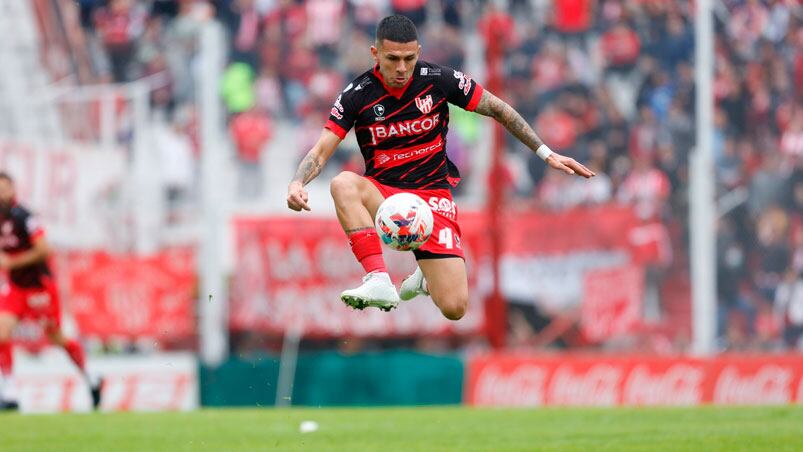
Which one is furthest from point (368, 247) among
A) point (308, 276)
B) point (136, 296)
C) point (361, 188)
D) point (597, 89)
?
point (597, 89)

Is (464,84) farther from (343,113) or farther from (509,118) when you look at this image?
(343,113)

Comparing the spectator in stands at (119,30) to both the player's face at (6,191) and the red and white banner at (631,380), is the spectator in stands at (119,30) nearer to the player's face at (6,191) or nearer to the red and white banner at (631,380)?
the player's face at (6,191)

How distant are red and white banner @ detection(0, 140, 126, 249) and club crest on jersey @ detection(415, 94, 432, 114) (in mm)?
8736

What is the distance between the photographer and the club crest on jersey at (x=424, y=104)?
1127 centimetres

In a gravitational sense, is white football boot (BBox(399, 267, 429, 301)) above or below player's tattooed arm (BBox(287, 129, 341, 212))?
below

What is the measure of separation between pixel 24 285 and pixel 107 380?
3185 mm

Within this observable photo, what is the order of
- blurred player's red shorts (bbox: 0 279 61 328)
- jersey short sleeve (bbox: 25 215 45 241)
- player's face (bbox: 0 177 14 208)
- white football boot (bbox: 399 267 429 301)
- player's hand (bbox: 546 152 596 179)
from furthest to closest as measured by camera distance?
blurred player's red shorts (bbox: 0 279 61 328)
jersey short sleeve (bbox: 25 215 45 241)
player's face (bbox: 0 177 14 208)
white football boot (bbox: 399 267 429 301)
player's hand (bbox: 546 152 596 179)

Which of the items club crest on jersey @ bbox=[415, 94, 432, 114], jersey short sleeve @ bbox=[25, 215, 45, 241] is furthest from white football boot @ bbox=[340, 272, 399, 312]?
jersey short sleeve @ bbox=[25, 215, 45, 241]

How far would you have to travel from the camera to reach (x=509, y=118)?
11.3 m

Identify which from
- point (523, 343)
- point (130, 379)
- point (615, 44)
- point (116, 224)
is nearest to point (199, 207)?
point (116, 224)

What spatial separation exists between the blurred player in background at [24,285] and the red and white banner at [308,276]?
10.7 ft

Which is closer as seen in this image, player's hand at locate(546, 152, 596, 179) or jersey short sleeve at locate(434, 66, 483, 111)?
player's hand at locate(546, 152, 596, 179)

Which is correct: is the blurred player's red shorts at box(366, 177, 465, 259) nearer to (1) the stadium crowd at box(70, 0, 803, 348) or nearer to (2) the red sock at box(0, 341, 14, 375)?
(2) the red sock at box(0, 341, 14, 375)

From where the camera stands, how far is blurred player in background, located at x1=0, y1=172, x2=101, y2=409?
15625 mm
